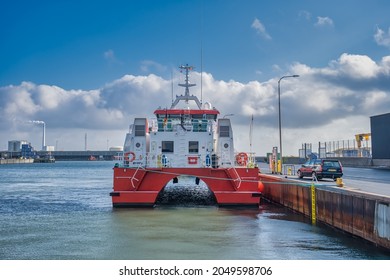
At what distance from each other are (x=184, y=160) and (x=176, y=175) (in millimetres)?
1825

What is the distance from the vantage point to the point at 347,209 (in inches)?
687

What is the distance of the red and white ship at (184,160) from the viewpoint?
24.3 metres

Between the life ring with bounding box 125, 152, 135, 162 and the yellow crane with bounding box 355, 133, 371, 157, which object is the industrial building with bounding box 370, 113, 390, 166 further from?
the life ring with bounding box 125, 152, 135, 162

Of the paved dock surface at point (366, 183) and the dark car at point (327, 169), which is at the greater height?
the dark car at point (327, 169)

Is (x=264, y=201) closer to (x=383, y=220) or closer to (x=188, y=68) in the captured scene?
(x=188, y=68)

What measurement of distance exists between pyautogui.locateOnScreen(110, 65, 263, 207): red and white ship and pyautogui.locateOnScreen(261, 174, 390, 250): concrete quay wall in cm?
264

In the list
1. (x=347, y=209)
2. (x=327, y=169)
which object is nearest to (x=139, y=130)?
(x=327, y=169)

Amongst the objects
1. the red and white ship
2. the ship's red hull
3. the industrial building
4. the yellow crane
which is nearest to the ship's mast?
the red and white ship

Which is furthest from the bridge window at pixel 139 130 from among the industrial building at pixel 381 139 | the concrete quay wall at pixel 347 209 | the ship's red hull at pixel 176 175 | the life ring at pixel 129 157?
the industrial building at pixel 381 139

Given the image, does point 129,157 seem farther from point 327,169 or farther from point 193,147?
point 327,169

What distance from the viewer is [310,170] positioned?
30688mm

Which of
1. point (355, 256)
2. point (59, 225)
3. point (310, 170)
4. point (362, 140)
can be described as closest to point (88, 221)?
point (59, 225)

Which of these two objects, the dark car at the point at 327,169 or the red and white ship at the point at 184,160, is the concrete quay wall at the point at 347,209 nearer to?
the red and white ship at the point at 184,160

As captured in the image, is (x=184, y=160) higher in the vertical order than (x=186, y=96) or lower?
lower
